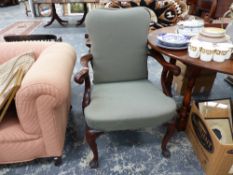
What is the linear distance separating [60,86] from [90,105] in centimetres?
26

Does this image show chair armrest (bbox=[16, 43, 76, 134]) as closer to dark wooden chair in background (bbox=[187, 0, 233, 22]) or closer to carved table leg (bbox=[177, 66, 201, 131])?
carved table leg (bbox=[177, 66, 201, 131])

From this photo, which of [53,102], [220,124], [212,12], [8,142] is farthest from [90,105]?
[212,12]

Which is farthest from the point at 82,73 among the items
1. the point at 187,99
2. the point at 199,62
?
the point at 187,99

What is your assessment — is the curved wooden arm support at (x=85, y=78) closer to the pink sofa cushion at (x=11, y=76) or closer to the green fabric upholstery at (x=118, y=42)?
the green fabric upholstery at (x=118, y=42)

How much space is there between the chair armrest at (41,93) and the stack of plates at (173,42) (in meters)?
0.64

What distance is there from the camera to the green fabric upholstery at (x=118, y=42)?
1.41 metres

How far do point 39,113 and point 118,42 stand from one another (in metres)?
0.75

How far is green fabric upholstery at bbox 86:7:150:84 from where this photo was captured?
1414mm

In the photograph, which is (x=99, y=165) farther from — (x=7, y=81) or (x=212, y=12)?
(x=212, y=12)

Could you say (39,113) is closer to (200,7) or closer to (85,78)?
(85,78)

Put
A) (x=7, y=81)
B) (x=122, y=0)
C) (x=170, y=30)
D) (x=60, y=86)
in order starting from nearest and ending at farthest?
1. (x=60, y=86)
2. (x=7, y=81)
3. (x=170, y=30)
4. (x=122, y=0)

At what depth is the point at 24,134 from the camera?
116 centimetres

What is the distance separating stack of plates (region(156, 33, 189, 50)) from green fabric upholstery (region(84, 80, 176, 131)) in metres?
0.31

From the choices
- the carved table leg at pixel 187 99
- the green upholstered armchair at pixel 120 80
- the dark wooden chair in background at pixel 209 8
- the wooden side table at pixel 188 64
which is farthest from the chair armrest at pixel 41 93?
the dark wooden chair in background at pixel 209 8
